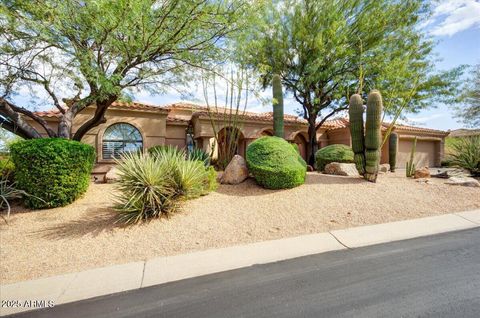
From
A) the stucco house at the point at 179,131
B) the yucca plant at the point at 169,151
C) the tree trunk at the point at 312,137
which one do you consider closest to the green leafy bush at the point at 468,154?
the stucco house at the point at 179,131

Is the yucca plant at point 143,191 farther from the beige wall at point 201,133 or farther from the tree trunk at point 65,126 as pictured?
the beige wall at point 201,133

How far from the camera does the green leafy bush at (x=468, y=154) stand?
30.6ft

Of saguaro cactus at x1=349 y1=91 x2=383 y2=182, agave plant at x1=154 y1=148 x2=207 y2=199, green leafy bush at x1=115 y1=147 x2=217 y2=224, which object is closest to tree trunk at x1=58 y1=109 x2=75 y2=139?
green leafy bush at x1=115 y1=147 x2=217 y2=224

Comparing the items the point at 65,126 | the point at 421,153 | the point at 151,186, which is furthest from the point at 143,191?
the point at 421,153

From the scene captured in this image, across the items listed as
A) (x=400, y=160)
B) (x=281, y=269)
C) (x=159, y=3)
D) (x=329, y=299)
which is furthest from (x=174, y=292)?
(x=400, y=160)

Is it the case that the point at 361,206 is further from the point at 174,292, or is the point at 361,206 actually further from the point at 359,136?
the point at 174,292

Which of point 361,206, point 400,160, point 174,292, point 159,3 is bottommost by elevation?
point 174,292

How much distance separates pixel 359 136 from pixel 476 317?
644 centimetres

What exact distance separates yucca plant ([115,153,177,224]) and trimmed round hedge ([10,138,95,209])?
1974mm

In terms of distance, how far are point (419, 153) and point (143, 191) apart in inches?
829

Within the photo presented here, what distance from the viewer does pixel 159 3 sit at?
19.2 ft

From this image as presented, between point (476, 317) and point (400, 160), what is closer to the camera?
point (476, 317)

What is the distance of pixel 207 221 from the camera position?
5.19 meters

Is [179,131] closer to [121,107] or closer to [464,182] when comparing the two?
[121,107]
